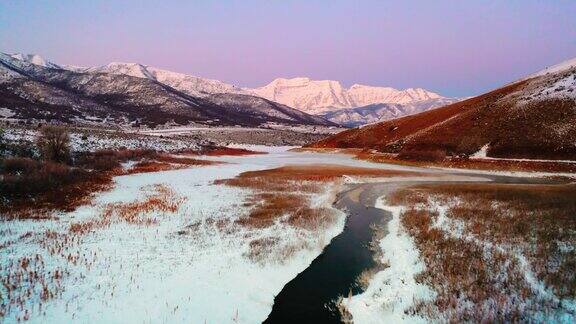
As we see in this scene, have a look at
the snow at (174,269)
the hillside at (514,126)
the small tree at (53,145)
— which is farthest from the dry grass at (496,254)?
the hillside at (514,126)

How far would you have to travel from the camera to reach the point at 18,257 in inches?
609

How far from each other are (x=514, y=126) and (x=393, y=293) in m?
63.7

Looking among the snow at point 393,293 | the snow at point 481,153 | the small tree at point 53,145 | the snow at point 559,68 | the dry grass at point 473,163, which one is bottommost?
the snow at point 393,293

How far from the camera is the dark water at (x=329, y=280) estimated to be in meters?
13.0

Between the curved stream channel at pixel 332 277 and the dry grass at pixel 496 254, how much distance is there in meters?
2.31

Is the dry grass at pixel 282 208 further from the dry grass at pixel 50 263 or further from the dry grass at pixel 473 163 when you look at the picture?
the dry grass at pixel 473 163

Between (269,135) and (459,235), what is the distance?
143917 millimetres

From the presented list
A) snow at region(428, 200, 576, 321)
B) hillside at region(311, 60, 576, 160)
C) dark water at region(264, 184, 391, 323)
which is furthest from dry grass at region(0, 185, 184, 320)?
hillside at region(311, 60, 576, 160)

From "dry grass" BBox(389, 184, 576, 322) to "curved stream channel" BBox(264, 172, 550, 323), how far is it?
2307 mm

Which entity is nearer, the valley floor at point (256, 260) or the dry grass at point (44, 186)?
the valley floor at point (256, 260)

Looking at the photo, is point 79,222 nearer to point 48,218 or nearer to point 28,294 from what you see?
point 48,218

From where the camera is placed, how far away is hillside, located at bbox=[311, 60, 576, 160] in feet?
197

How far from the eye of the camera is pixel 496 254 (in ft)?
52.3

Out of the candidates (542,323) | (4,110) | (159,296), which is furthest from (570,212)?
(4,110)
